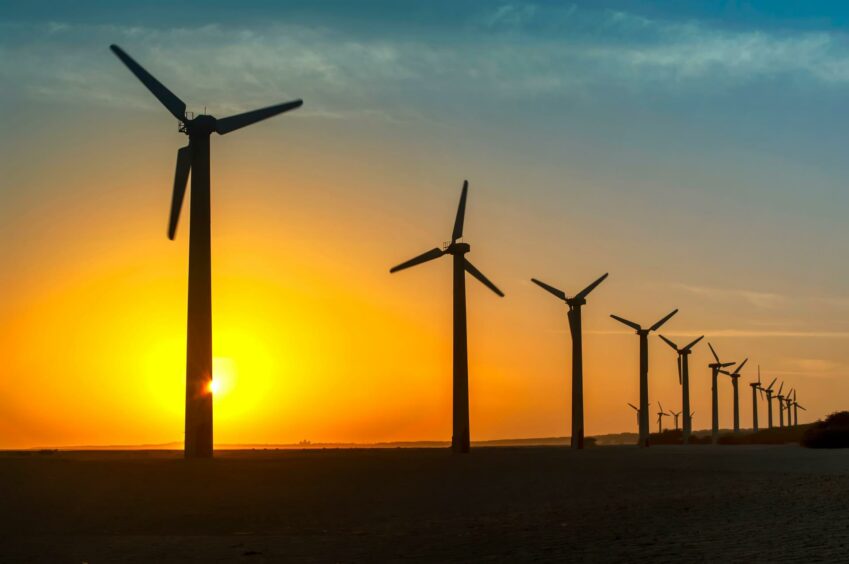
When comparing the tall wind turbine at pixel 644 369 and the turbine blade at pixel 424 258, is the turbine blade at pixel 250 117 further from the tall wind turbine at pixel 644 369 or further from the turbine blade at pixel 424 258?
the tall wind turbine at pixel 644 369

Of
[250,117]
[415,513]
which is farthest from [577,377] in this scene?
[415,513]

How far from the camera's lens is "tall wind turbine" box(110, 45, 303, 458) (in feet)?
186

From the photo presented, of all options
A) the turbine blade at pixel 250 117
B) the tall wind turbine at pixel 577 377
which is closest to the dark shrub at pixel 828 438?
the tall wind turbine at pixel 577 377

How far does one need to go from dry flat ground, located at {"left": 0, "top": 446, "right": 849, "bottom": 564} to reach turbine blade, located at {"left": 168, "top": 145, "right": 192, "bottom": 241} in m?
14.5

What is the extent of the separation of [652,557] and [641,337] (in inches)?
5027

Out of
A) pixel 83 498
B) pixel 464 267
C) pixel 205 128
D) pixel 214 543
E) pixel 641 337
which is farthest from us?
Answer: pixel 641 337

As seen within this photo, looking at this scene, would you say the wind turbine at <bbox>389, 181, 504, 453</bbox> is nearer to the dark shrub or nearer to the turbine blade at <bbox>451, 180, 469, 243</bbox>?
the turbine blade at <bbox>451, 180, 469, 243</bbox>

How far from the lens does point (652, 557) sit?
1967 centimetres

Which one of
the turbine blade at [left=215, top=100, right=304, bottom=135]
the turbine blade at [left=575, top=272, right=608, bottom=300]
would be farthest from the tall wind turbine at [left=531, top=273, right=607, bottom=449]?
the turbine blade at [left=215, top=100, right=304, bottom=135]

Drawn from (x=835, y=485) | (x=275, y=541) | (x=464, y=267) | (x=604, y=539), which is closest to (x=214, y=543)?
(x=275, y=541)

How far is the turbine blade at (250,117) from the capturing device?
65.6 meters

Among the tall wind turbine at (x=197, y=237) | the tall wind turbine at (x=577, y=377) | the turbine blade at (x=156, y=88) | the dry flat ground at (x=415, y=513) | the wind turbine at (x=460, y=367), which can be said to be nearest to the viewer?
the dry flat ground at (x=415, y=513)

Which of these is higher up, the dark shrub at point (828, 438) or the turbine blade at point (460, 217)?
the turbine blade at point (460, 217)

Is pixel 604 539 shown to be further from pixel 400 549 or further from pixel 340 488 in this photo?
pixel 340 488
